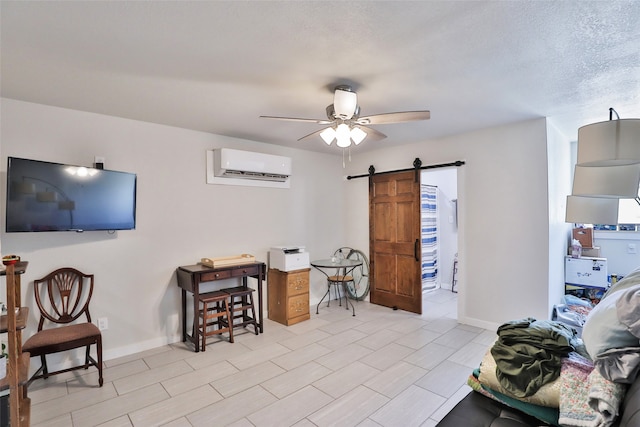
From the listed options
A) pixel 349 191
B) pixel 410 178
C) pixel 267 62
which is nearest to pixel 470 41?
pixel 267 62

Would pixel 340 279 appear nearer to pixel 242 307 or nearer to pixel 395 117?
pixel 242 307

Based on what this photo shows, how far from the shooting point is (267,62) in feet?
6.84

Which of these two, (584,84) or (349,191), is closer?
(584,84)

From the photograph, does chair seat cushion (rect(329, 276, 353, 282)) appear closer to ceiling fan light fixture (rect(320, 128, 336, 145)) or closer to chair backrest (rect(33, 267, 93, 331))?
ceiling fan light fixture (rect(320, 128, 336, 145))

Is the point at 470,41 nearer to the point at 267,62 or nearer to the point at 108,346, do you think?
the point at 267,62

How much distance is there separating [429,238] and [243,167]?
133 inches

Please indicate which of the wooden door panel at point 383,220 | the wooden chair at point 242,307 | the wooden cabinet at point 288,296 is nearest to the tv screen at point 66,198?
the wooden chair at point 242,307

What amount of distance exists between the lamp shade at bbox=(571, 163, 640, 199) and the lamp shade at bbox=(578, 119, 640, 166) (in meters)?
0.29

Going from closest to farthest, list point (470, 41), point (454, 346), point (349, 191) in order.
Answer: point (470, 41) → point (454, 346) → point (349, 191)

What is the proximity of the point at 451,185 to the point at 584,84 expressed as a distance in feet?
11.8

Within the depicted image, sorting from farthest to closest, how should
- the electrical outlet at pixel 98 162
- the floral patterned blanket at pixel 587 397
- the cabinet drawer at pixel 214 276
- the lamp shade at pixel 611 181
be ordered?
the cabinet drawer at pixel 214 276, the electrical outlet at pixel 98 162, the lamp shade at pixel 611 181, the floral patterned blanket at pixel 587 397

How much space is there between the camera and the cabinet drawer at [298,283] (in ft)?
13.3

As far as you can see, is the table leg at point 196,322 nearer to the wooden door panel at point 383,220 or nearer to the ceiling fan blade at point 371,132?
the ceiling fan blade at point 371,132

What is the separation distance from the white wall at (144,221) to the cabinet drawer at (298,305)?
0.71m
